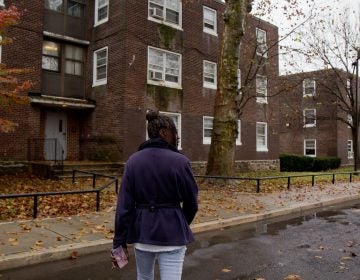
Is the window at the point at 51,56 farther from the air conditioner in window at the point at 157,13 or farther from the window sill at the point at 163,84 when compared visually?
the air conditioner in window at the point at 157,13

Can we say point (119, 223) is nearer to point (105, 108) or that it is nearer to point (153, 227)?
point (153, 227)

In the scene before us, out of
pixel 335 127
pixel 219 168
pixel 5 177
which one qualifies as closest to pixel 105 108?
pixel 5 177

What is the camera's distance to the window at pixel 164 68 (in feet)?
70.6

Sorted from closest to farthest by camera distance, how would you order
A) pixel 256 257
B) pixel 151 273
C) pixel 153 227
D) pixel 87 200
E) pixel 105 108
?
pixel 153 227 → pixel 151 273 → pixel 256 257 → pixel 87 200 → pixel 105 108

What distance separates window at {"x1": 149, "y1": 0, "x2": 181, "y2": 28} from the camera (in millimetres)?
21688

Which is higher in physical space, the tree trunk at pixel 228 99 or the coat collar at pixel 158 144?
the tree trunk at pixel 228 99

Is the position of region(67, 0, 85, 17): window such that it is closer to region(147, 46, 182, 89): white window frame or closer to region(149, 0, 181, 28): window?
region(149, 0, 181, 28): window

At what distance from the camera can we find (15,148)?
18.9 metres

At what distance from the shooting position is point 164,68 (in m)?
22.0

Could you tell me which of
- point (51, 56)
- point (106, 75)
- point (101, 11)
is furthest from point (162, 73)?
point (51, 56)

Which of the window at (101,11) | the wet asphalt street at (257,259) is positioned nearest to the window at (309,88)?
the window at (101,11)

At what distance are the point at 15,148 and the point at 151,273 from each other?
17008 mm

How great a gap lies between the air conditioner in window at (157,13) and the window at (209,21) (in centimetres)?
340

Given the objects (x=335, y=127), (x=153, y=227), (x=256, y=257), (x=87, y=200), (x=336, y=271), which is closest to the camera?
(x=153, y=227)
